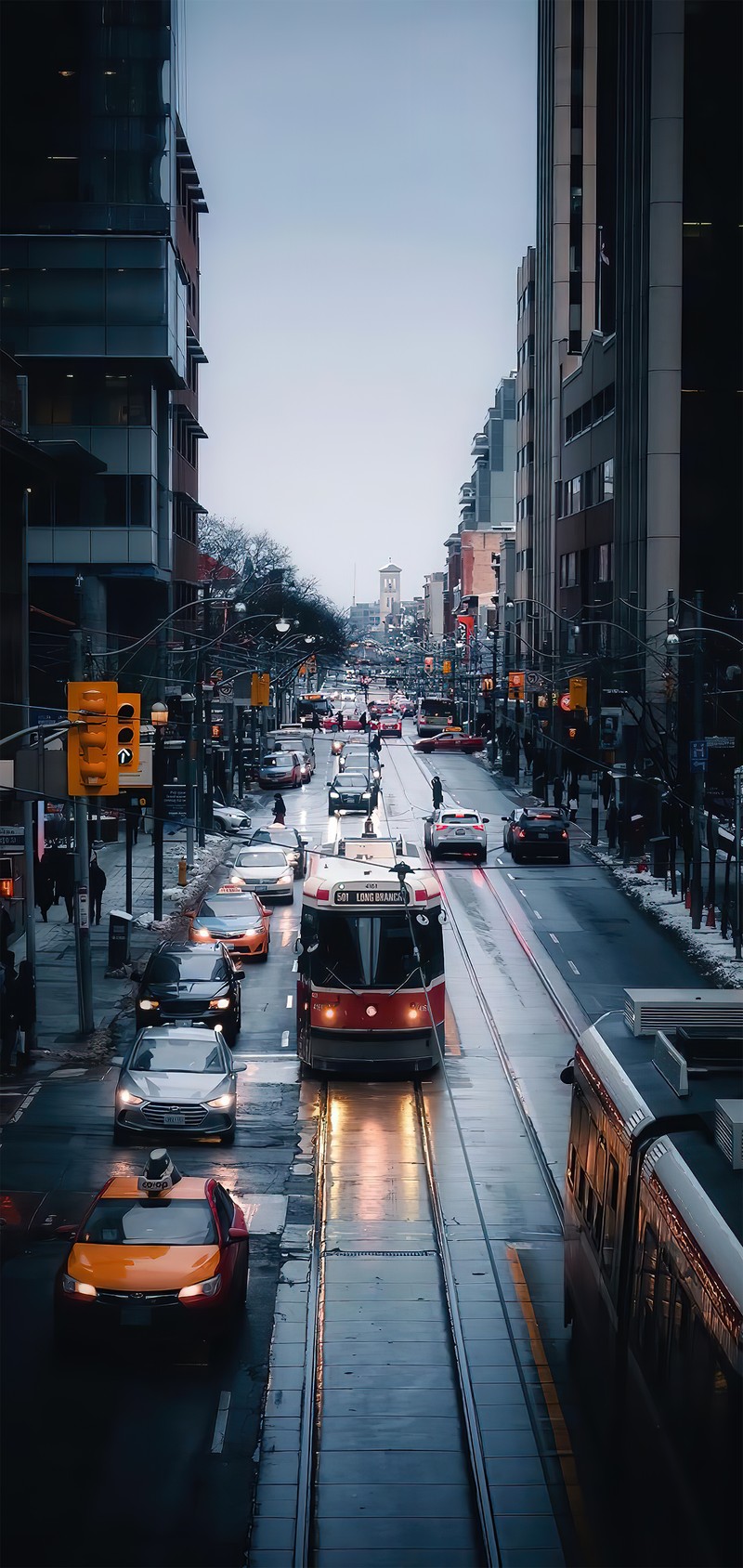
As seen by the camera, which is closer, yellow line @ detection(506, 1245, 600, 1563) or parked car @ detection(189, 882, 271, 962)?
yellow line @ detection(506, 1245, 600, 1563)

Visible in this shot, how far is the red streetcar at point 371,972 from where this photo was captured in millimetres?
22844

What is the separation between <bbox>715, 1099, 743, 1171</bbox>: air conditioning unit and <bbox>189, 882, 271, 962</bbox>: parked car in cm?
2506

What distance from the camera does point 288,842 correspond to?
5319cm

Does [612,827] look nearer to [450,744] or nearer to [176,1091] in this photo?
[176,1091]

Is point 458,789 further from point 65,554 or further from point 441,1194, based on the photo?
point 441,1194

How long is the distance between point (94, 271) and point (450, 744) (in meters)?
43.1

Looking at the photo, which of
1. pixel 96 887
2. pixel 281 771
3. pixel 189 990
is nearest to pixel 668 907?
pixel 96 887

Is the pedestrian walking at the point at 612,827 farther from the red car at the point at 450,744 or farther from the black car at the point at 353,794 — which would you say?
the red car at the point at 450,744

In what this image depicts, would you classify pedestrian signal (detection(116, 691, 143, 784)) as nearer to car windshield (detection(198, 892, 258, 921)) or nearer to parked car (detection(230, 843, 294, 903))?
car windshield (detection(198, 892, 258, 921))

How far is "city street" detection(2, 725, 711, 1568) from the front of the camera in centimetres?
1040

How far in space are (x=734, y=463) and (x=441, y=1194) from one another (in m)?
50.1

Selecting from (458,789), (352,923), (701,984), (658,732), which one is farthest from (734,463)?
(352,923)

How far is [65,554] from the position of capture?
64.5m

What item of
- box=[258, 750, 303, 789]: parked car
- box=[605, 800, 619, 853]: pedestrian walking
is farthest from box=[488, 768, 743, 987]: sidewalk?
box=[258, 750, 303, 789]: parked car
